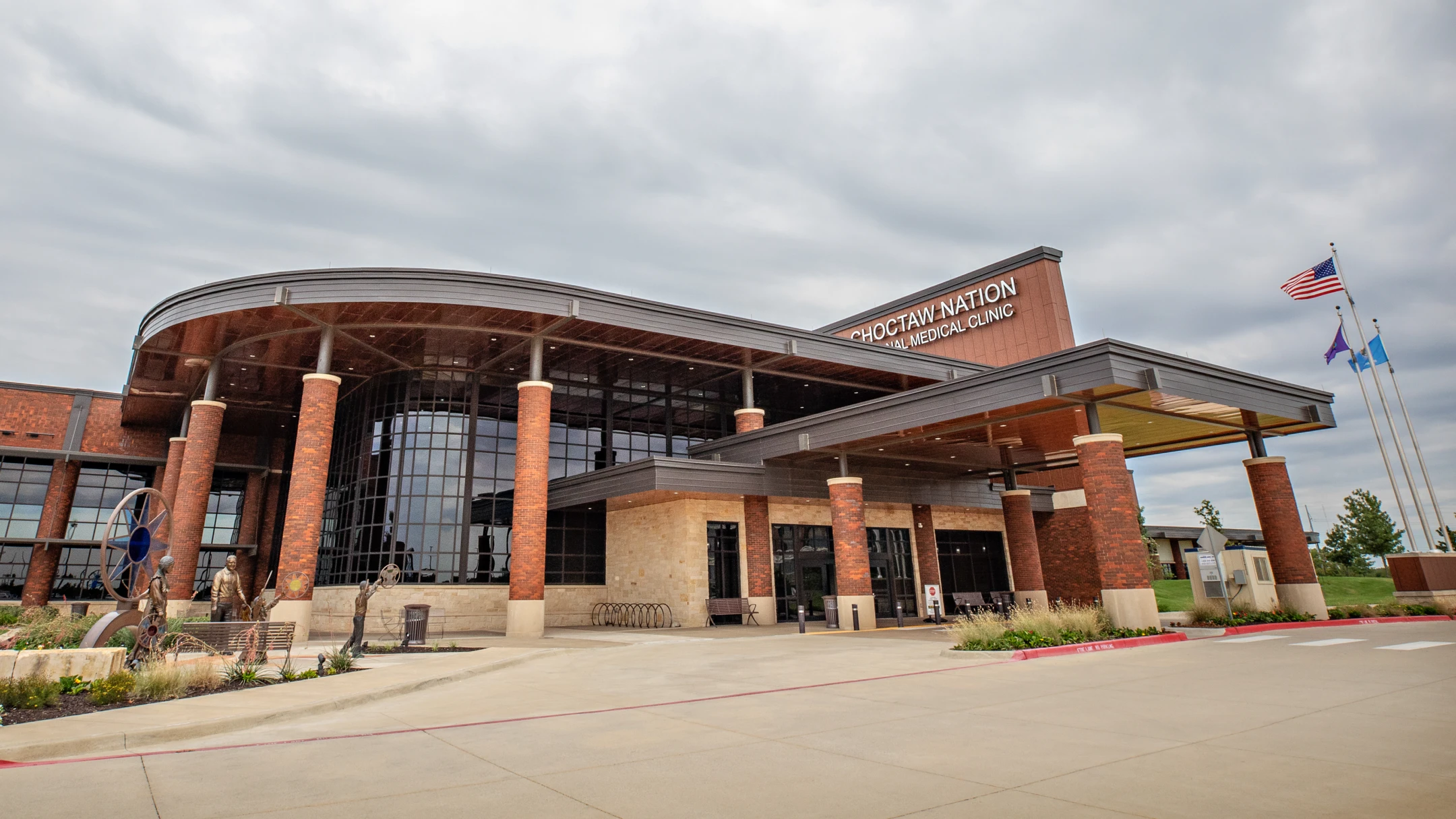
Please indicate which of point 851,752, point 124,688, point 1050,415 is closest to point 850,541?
point 1050,415

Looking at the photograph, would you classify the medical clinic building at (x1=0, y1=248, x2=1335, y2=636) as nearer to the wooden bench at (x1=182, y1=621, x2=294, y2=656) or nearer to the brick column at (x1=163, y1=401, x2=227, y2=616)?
the brick column at (x1=163, y1=401, x2=227, y2=616)

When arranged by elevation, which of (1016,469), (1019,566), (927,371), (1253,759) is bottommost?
(1253,759)

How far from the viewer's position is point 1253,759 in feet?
19.9

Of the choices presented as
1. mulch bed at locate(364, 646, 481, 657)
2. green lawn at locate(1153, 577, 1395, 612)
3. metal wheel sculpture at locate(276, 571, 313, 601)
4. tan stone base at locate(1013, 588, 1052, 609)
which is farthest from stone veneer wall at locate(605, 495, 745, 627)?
green lawn at locate(1153, 577, 1395, 612)

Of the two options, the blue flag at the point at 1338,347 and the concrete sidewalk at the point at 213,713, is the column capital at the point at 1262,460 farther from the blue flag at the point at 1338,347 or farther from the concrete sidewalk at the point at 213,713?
the concrete sidewalk at the point at 213,713

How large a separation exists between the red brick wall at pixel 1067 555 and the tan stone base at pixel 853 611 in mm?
14386

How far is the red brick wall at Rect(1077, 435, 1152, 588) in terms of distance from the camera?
18062 millimetres

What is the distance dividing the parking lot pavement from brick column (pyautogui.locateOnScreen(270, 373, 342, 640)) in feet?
47.6

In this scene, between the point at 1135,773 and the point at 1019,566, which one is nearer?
the point at 1135,773

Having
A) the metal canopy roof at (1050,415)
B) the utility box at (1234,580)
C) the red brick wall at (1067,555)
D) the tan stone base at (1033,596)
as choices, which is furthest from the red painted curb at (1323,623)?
the red brick wall at (1067,555)

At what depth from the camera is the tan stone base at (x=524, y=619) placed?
23484 mm

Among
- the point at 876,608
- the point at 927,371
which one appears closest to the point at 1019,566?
the point at 876,608

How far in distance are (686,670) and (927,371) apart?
21372mm

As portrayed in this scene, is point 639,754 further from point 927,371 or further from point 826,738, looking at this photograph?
point 927,371
